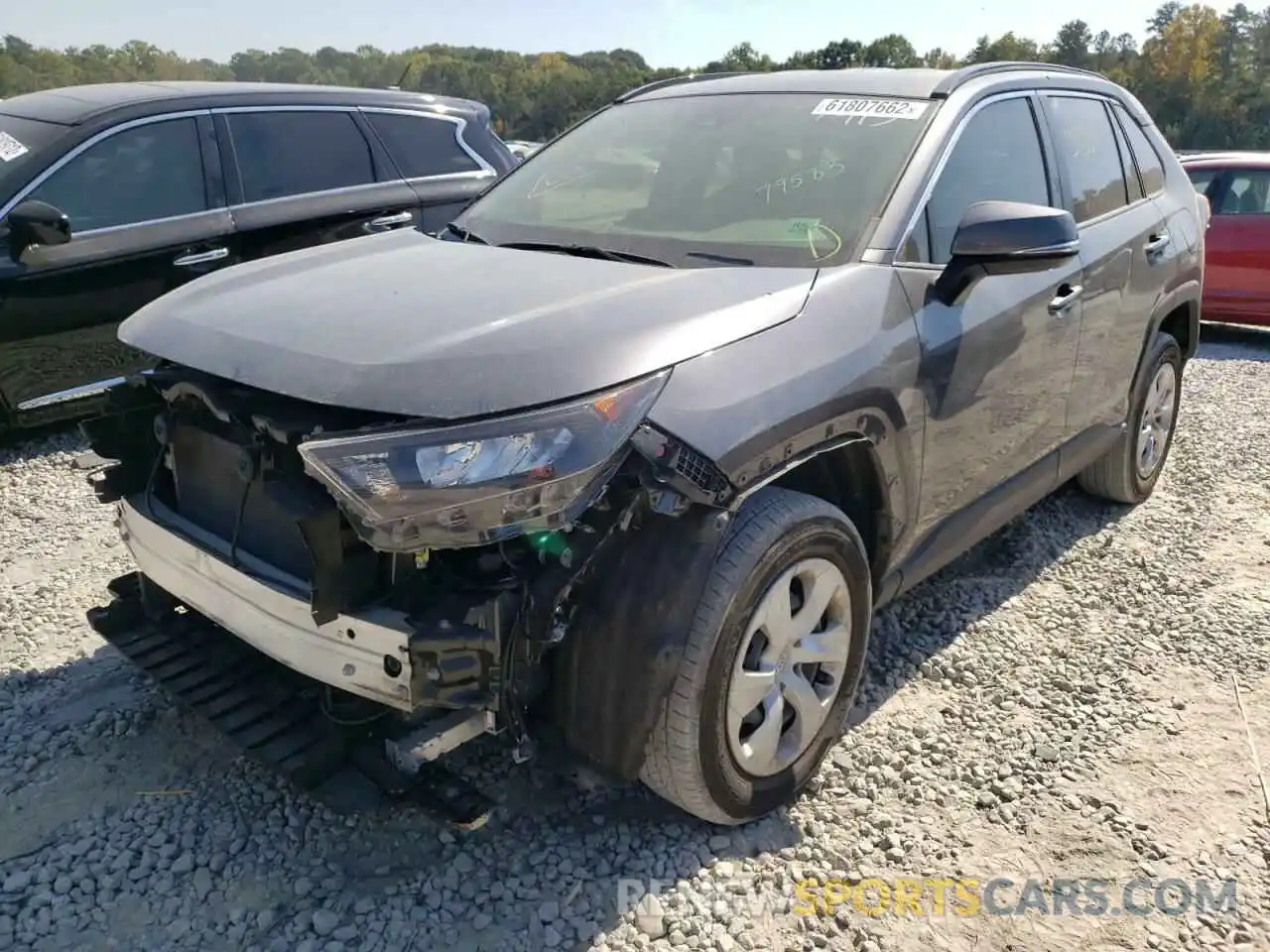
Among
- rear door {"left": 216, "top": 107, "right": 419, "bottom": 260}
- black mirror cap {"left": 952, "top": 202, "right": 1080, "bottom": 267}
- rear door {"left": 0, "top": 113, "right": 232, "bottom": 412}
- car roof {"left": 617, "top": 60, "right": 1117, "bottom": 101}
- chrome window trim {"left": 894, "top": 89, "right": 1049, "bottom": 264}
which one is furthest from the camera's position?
rear door {"left": 216, "top": 107, "right": 419, "bottom": 260}

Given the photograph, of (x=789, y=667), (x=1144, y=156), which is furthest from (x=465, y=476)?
(x=1144, y=156)

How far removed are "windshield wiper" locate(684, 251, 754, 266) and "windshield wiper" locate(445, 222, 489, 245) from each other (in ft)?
2.46

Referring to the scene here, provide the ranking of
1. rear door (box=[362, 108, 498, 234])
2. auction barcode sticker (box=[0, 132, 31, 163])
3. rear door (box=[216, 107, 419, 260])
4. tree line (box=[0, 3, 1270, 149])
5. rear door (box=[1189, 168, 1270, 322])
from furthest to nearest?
tree line (box=[0, 3, 1270, 149]) < rear door (box=[1189, 168, 1270, 322]) < rear door (box=[362, 108, 498, 234]) < rear door (box=[216, 107, 419, 260]) < auction barcode sticker (box=[0, 132, 31, 163])

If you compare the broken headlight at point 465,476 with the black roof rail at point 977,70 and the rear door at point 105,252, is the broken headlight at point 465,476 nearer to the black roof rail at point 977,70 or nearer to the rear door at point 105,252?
the black roof rail at point 977,70

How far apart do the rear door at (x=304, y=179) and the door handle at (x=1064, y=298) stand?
327 cm

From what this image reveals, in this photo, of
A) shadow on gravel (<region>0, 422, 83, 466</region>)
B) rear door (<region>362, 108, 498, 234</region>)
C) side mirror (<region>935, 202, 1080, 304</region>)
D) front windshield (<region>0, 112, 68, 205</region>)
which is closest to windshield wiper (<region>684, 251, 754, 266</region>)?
side mirror (<region>935, 202, 1080, 304</region>)

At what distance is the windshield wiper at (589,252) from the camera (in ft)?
9.15

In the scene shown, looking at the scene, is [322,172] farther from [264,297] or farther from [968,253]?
[968,253]

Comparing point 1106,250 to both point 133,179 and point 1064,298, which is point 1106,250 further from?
point 133,179

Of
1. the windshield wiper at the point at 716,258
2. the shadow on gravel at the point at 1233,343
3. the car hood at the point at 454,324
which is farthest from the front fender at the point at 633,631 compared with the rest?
the shadow on gravel at the point at 1233,343

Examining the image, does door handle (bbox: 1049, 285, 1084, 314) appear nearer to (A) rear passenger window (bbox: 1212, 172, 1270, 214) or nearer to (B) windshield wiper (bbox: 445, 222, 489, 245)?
(B) windshield wiper (bbox: 445, 222, 489, 245)

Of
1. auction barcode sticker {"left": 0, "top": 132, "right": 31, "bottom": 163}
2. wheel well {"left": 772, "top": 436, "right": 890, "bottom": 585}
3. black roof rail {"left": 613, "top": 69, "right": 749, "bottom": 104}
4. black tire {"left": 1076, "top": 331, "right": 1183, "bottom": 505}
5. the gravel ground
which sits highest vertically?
black roof rail {"left": 613, "top": 69, "right": 749, "bottom": 104}

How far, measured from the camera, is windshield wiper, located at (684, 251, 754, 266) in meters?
2.73

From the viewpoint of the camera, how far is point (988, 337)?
3020mm
